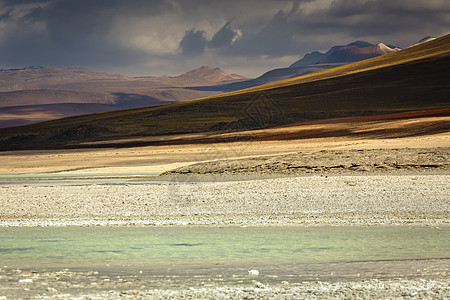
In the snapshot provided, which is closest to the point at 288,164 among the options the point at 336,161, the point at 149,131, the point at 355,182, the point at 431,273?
the point at 336,161

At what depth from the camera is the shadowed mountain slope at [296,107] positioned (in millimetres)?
80319

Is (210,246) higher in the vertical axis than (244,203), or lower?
higher

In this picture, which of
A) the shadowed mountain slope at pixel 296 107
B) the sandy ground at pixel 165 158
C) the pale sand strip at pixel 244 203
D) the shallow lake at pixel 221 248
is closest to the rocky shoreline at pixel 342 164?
the pale sand strip at pixel 244 203

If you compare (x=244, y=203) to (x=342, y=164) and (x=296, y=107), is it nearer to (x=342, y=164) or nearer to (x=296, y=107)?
(x=342, y=164)

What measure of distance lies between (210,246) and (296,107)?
271 feet

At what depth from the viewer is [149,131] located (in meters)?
82.0

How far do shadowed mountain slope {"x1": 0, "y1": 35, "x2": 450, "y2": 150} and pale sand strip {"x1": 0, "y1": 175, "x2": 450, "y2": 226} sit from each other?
41230 mm

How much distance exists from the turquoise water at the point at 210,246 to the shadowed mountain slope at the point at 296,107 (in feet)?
163

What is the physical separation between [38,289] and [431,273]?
259 inches

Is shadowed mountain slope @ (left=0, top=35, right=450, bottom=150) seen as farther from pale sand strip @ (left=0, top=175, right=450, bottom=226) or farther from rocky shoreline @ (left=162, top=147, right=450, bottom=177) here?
pale sand strip @ (left=0, top=175, right=450, bottom=226)

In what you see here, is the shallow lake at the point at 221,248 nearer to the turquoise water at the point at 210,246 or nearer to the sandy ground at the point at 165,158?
the turquoise water at the point at 210,246

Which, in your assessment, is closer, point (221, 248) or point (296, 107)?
point (221, 248)

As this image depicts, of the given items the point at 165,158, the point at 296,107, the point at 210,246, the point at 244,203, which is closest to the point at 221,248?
the point at 210,246

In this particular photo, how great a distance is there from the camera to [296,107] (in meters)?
94.6
